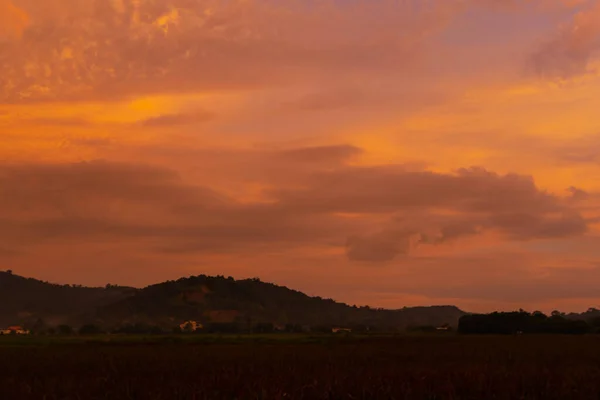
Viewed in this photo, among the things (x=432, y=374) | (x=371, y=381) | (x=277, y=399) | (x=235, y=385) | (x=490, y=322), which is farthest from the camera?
(x=490, y=322)

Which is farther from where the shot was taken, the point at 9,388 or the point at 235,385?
the point at 9,388

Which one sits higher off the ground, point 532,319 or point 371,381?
point 532,319

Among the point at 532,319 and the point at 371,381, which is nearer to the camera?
the point at 371,381

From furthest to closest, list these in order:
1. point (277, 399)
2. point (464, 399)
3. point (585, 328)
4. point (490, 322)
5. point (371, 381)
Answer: point (490, 322), point (585, 328), point (371, 381), point (464, 399), point (277, 399)

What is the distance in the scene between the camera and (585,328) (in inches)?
5276

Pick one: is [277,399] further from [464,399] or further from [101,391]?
[101,391]

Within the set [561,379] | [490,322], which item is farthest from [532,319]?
[561,379]

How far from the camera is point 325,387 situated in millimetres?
13016

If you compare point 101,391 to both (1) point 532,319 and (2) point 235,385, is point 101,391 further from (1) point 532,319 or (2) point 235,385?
(1) point 532,319

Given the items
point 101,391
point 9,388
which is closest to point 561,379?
point 101,391

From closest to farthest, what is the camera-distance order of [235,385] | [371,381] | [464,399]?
[464,399]
[235,385]
[371,381]

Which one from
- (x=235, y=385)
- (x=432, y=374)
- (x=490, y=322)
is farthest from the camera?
(x=490, y=322)

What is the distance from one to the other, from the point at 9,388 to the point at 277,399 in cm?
694

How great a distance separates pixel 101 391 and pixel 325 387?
4396 mm
